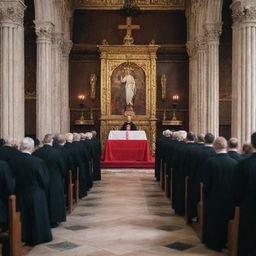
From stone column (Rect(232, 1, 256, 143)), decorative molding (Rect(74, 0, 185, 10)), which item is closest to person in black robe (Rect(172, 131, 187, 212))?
stone column (Rect(232, 1, 256, 143))

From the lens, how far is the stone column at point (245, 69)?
47.1ft

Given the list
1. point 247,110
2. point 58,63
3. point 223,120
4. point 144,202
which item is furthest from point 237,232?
point 223,120

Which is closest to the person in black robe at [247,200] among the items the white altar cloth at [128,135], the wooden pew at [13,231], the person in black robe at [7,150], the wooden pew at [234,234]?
the wooden pew at [234,234]

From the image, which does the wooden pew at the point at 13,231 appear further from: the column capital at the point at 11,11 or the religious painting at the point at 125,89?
the religious painting at the point at 125,89

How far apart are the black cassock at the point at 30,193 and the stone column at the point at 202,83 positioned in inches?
637

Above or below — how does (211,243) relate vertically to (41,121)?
below

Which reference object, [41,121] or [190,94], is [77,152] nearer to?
[41,121]

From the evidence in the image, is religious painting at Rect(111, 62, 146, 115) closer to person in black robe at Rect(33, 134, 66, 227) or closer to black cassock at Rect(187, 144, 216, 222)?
black cassock at Rect(187, 144, 216, 222)

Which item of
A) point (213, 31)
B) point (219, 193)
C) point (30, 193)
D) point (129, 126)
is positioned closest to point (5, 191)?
point (30, 193)

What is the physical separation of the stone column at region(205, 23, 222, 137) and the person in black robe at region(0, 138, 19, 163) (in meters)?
14.3

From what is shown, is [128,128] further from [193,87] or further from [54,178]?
[54,178]

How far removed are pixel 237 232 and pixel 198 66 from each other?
18266 mm

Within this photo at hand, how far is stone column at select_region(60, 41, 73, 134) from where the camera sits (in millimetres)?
25844

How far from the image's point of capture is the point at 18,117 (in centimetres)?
1561
